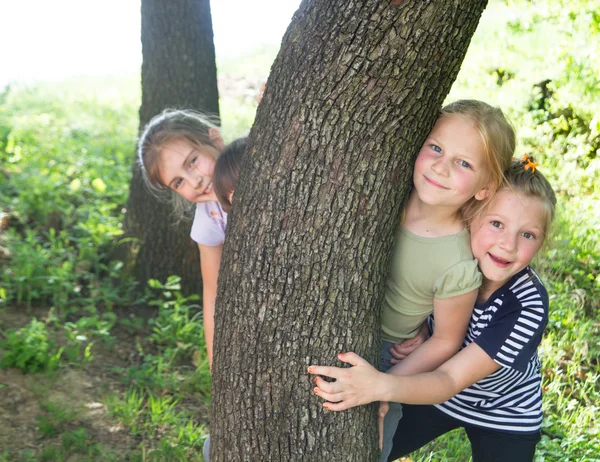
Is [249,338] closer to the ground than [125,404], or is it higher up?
higher up

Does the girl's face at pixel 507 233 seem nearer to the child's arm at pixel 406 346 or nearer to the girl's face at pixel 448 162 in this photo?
the girl's face at pixel 448 162

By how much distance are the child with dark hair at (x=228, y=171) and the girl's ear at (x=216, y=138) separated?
0.43 metres

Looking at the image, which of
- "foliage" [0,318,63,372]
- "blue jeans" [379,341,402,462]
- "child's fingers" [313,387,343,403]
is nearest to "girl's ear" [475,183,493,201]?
"blue jeans" [379,341,402,462]

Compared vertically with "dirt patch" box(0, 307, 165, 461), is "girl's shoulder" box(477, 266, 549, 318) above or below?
above

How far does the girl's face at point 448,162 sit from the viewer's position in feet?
6.52

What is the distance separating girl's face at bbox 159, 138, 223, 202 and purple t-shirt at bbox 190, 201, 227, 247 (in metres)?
0.06

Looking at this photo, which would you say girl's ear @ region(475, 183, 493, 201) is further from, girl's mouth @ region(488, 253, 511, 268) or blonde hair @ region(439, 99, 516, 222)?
girl's mouth @ region(488, 253, 511, 268)

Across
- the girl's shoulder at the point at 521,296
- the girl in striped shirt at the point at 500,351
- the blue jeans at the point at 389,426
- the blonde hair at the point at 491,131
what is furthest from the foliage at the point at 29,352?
the blonde hair at the point at 491,131

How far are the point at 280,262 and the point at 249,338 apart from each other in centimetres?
28

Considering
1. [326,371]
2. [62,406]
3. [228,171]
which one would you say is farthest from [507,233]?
[62,406]

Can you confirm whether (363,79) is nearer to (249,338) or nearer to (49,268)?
(249,338)

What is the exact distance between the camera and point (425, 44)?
1.75 metres

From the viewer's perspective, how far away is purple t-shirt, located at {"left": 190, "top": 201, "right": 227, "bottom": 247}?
110 inches

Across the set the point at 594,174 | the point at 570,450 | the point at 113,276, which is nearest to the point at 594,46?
the point at 594,174
